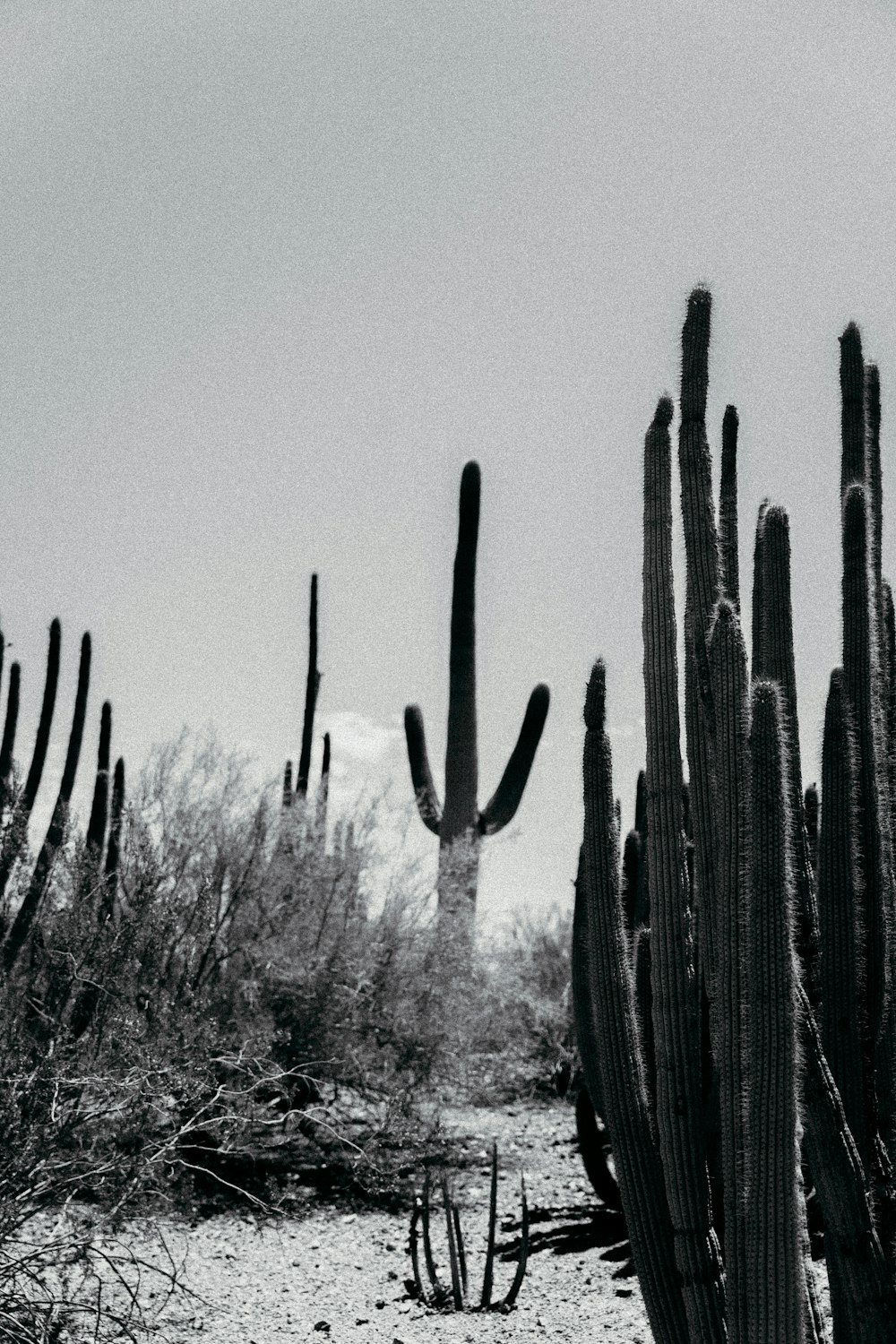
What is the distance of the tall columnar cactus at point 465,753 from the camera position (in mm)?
18734

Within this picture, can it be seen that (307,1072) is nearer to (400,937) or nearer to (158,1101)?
(400,937)

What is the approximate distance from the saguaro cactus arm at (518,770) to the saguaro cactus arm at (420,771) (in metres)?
0.81

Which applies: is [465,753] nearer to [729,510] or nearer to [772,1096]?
[729,510]

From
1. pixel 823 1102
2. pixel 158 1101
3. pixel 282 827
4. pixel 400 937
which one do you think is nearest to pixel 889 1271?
pixel 823 1102

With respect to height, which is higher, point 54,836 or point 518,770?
point 518,770

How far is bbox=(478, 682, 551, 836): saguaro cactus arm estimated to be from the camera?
19.5m

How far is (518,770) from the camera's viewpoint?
19844 millimetres

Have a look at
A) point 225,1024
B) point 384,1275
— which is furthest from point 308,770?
point 384,1275

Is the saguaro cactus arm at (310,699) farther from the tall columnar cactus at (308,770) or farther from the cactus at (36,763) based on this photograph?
the cactus at (36,763)

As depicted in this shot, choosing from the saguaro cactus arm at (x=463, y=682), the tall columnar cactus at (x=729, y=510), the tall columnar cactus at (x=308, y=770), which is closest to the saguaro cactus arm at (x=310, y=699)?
the tall columnar cactus at (x=308, y=770)

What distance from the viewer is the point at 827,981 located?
17.5 ft

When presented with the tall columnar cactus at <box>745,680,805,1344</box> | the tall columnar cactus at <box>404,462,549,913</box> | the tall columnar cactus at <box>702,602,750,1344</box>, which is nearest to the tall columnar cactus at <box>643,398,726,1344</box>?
the tall columnar cactus at <box>702,602,750,1344</box>

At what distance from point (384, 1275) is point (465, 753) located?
983 cm

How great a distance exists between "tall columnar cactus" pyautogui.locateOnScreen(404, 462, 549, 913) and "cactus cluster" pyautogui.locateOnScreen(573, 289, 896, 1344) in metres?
12.1
